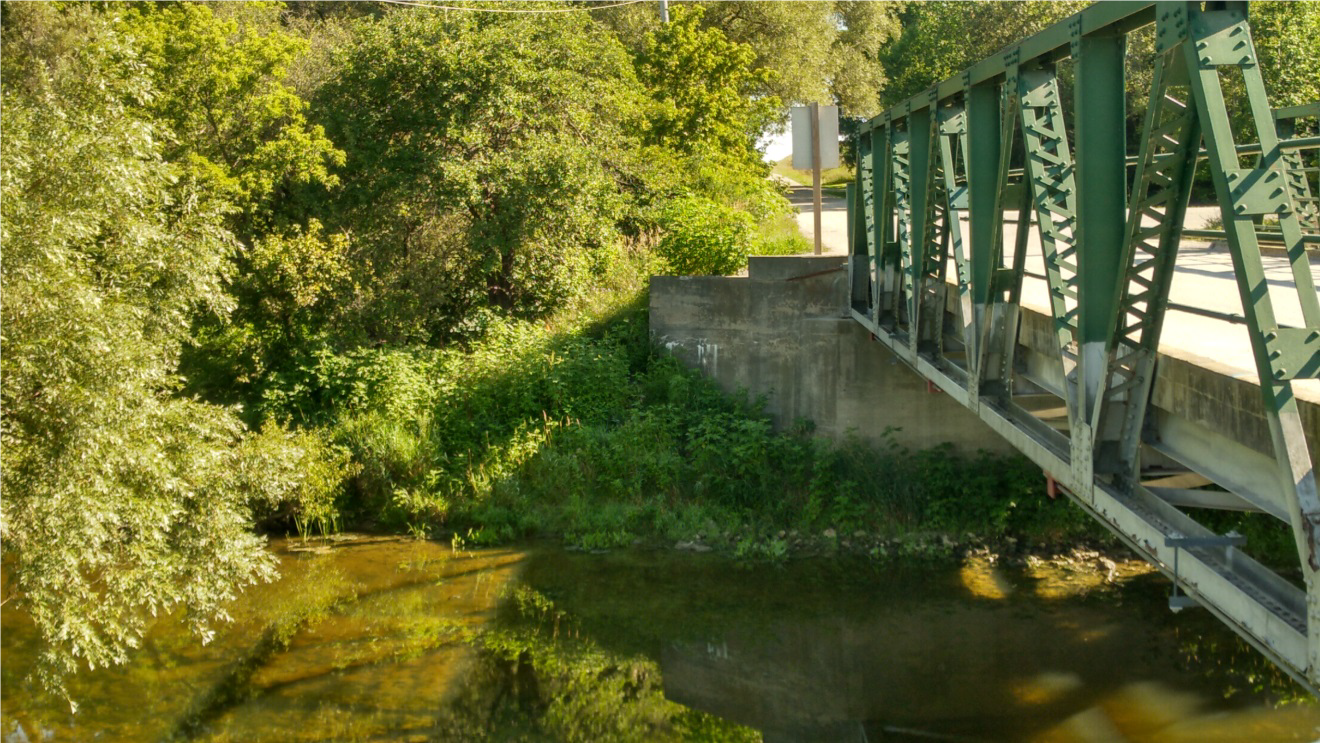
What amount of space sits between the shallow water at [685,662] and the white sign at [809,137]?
579 centimetres

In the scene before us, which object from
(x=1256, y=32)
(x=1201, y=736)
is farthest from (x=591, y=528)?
(x=1256, y=32)

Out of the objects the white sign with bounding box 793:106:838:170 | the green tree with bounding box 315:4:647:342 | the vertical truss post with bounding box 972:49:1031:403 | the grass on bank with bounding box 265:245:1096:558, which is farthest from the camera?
the green tree with bounding box 315:4:647:342

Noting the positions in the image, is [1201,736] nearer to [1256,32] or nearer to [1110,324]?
[1110,324]

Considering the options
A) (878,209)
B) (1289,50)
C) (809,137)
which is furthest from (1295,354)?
(1289,50)

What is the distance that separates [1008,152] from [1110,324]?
6.61 feet

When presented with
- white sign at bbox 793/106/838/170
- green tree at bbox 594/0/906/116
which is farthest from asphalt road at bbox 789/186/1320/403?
green tree at bbox 594/0/906/116

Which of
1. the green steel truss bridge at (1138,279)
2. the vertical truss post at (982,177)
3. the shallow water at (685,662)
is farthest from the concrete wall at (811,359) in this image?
the vertical truss post at (982,177)

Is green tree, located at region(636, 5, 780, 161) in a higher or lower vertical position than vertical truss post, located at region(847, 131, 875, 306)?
higher

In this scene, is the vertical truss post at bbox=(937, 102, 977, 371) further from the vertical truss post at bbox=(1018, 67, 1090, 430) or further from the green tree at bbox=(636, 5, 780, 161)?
the green tree at bbox=(636, 5, 780, 161)

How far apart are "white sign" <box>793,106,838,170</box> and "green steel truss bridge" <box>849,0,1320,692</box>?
6718 millimetres

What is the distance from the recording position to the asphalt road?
6262 mm

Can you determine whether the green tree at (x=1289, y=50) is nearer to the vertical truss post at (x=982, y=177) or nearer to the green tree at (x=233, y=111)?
the vertical truss post at (x=982, y=177)

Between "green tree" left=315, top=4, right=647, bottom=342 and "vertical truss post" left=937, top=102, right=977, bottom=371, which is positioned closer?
"vertical truss post" left=937, top=102, right=977, bottom=371

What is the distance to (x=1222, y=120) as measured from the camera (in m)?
4.90
